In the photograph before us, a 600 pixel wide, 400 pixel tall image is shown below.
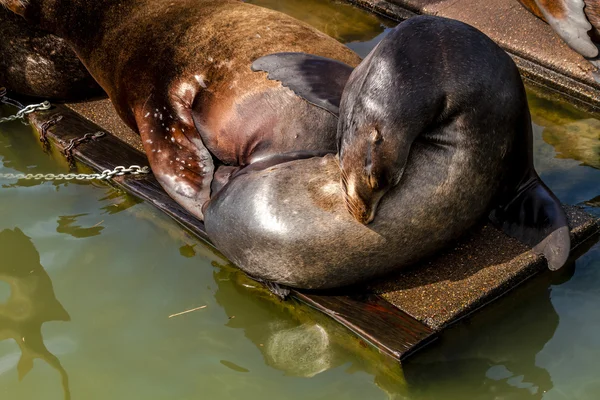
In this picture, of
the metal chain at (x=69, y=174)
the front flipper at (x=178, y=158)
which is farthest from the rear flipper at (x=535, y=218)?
the metal chain at (x=69, y=174)

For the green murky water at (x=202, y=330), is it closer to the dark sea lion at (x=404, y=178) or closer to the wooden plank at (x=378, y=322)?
the wooden plank at (x=378, y=322)

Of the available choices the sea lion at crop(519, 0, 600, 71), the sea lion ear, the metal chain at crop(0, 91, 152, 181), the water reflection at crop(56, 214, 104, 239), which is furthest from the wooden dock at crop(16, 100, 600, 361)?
the sea lion at crop(519, 0, 600, 71)

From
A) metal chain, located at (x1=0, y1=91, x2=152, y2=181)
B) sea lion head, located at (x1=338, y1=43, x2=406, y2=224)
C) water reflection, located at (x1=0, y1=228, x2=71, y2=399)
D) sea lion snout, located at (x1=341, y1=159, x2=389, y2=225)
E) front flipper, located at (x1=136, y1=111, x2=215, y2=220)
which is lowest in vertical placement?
water reflection, located at (x1=0, y1=228, x2=71, y2=399)

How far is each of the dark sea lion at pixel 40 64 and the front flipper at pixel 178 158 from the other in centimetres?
126

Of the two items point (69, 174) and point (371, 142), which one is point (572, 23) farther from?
point (69, 174)

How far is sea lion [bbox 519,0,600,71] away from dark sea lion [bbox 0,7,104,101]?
330 cm

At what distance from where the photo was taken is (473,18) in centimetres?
711

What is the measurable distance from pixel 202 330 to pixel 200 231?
0.70 m

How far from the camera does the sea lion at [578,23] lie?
20.9 ft

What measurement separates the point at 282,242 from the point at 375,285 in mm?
532

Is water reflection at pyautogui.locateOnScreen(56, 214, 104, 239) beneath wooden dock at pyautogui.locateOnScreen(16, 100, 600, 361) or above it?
above

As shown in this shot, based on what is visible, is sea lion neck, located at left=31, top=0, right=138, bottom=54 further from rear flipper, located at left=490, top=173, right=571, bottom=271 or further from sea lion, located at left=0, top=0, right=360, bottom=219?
rear flipper, located at left=490, top=173, right=571, bottom=271

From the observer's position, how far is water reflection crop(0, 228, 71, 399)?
4.52 m

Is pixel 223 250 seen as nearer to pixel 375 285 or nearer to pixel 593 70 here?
pixel 375 285
